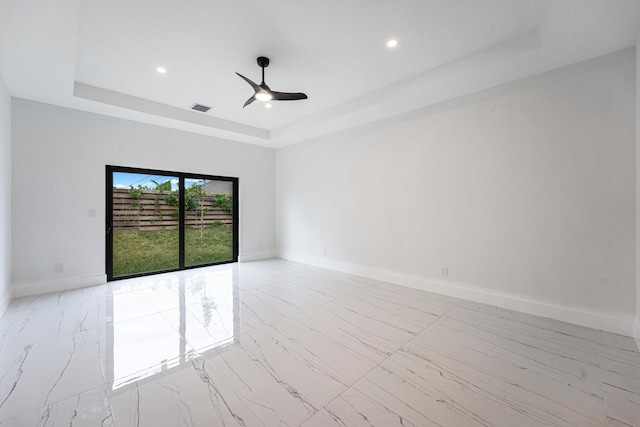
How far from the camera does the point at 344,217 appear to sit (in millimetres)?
5117

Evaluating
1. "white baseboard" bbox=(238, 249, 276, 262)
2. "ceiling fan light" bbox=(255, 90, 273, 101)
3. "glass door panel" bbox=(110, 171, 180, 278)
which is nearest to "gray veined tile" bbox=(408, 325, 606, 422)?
"ceiling fan light" bbox=(255, 90, 273, 101)

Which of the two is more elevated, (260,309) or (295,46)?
(295,46)

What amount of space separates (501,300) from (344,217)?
107 inches

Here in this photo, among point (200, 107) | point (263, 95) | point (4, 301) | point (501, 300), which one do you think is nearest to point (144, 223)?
point (4, 301)

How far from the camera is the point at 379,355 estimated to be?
7.38 ft

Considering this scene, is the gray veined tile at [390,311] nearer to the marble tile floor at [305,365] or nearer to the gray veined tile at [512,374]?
the marble tile floor at [305,365]

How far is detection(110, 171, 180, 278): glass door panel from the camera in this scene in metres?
4.53

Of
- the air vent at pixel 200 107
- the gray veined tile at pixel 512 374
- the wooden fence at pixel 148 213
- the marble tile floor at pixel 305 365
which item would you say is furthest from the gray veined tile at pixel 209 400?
the air vent at pixel 200 107

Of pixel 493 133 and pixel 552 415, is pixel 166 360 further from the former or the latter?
pixel 493 133

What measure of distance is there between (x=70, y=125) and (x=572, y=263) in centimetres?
673

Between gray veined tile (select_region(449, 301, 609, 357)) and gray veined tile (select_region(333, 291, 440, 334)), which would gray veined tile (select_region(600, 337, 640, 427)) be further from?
gray veined tile (select_region(333, 291, 440, 334))

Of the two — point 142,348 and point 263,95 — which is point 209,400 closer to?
point 142,348

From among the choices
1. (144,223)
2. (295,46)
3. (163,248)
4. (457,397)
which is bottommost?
(457,397)

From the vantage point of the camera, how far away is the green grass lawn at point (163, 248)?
4582 mm
